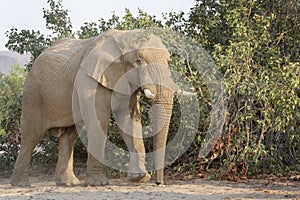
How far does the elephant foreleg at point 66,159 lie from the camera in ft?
28.1

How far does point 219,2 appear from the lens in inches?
384

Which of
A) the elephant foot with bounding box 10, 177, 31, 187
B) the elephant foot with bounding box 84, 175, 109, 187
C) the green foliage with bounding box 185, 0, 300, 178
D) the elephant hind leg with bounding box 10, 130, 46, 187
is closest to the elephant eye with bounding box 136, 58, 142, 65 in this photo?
the green foliage with bounding box 185, 0, 300, 178

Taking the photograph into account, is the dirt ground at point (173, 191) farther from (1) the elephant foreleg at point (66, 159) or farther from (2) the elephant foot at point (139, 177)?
(1) the elephant foreleg at point (66, 159)

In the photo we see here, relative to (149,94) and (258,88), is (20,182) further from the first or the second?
(258,88)

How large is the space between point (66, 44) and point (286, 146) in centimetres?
378

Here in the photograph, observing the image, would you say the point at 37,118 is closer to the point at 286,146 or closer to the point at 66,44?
the point at 66,44

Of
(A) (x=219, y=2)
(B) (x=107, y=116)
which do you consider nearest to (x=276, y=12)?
(A) (x=219, y=2)

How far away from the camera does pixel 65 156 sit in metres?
8.91

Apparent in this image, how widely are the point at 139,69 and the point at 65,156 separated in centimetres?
197

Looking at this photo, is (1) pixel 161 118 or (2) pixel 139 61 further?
(2) pixel 139 61

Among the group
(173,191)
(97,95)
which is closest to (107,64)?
(97,95)

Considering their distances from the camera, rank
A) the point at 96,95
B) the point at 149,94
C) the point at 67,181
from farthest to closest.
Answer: the point at 67,181 → the point at 96,95 → the point at 149,94

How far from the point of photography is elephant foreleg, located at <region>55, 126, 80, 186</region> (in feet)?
28.1

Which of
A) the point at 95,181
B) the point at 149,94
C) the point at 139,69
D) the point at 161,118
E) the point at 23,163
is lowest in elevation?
the point at 95,181
